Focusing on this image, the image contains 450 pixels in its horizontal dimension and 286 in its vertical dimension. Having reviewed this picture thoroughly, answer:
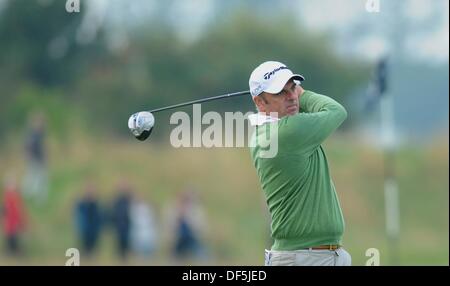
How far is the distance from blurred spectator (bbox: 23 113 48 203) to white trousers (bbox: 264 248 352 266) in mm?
15676

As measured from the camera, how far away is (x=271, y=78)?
6.26 metres

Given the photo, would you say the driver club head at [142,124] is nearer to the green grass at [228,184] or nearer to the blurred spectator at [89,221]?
the blurred spectator at [89,221]

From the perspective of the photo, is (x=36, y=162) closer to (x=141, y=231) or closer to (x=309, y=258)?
(x=141, y=231)

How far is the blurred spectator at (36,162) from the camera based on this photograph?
71.2ft

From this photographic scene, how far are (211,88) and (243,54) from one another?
1.29m

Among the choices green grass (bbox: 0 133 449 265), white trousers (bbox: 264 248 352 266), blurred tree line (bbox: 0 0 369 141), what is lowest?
white trousers (bbox: 264 248 352 266)

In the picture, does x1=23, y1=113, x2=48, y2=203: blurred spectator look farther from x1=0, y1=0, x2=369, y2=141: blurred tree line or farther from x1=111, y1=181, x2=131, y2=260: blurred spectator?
x1=111, y1=181, x2=131, y2=260: blurred spectator

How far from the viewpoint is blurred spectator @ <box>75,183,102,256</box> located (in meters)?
18.7

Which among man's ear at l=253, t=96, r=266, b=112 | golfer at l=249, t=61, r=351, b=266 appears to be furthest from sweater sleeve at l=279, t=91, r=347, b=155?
man's ear at l=253, t=96, r=266, b=112

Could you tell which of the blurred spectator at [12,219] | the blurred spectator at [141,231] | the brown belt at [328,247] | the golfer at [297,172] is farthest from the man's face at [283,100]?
the blurred spectator at [12,219]

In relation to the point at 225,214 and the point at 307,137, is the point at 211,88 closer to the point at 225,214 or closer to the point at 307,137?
the point at 225,214

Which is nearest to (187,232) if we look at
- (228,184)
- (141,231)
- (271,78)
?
(141,231)

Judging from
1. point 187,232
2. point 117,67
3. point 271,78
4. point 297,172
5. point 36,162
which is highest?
point 117,67

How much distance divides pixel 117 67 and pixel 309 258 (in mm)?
18678
